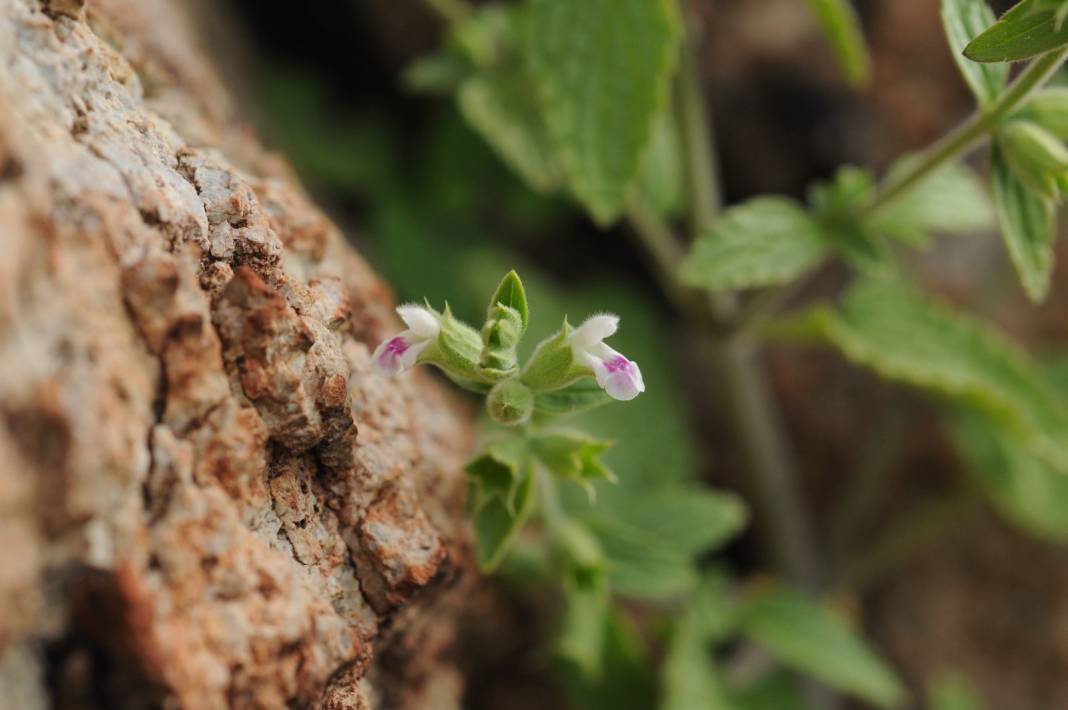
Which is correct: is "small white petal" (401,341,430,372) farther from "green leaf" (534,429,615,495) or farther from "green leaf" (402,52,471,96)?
"green leaf" (402,52,471,96)

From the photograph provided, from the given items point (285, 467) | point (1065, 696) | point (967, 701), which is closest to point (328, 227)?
point (285, 467)

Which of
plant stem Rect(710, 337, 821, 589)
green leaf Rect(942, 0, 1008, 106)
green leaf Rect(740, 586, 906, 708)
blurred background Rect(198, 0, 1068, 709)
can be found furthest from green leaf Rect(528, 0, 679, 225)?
green leaf Rect(740, 586, 906, 708)

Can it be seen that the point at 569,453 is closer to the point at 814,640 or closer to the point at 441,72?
the point at 814,640

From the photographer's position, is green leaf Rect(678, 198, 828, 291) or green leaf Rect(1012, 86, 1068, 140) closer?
green leaf Rect(1012, 86, 1068, 140)

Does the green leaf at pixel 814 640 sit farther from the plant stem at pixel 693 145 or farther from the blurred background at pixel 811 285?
the plant stem at pixel 693 145

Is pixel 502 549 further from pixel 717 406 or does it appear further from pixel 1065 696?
pixel 1065 696

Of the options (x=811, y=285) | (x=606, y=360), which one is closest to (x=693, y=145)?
(x=811, y=285)

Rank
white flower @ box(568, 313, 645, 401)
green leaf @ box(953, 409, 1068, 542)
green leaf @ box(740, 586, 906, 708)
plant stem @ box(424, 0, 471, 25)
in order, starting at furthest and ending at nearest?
green leaf @ box(953, 409, 1068, 542) → plant stem @ box(424, 0, 471, 25) → green leaf @ box(740, 586, 906, 708) → white flower @ box(568, 313, 645, 401)
